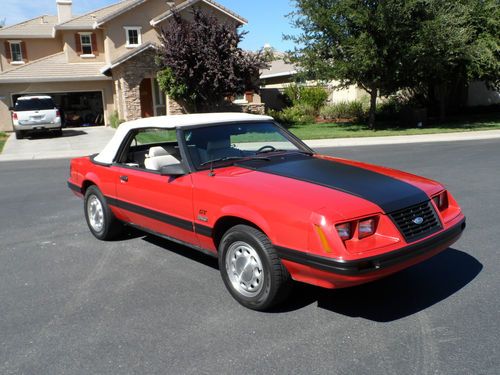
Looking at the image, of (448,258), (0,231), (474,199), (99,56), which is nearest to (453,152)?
(474,199)

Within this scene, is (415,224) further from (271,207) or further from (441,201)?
(271,207)

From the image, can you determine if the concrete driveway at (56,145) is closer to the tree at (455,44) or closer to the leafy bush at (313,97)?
the leafy bush at (313,97)

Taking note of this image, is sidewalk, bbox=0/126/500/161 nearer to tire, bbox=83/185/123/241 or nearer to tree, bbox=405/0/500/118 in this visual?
tree, bbox=405/0/500/118

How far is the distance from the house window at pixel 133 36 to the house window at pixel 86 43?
11.2 feet

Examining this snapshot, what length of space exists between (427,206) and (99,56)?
95.0ft

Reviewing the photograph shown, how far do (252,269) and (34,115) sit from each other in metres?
21.4

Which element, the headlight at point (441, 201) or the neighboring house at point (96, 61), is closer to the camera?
the headlight at point (441, 201)

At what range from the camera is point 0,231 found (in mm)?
6770

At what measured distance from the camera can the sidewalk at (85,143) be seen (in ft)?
55.9

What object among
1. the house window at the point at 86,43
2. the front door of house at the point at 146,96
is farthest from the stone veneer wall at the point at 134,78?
the house window at the point at 86,43

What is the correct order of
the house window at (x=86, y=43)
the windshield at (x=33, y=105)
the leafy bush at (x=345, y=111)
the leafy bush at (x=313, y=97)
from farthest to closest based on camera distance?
the leafy bush at (x=313, y=97)
the house window at (x=86, y=43)
the leafy bush at (x=345, y=111)
the windshield at (x=33, y=105)

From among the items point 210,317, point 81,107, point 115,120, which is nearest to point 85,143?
point 115,120

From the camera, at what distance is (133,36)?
27703mm

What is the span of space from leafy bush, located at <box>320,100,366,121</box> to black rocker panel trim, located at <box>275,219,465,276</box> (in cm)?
2517
